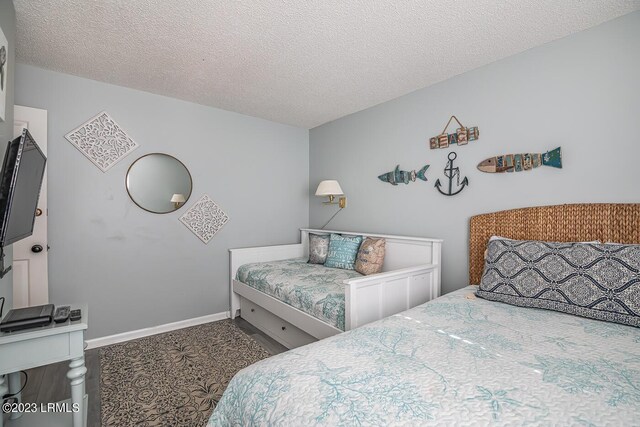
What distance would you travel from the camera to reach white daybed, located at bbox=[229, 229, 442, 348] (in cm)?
189

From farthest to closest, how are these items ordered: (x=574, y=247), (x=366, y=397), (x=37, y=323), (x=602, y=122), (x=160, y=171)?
(x=160, y=171), (x=602, y=122), (x=574, y=247), (x=37, y=323), (x=366, y=397)

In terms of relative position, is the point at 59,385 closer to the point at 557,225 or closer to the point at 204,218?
the point at 204,218

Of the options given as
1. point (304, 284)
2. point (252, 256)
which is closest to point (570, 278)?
point (304, 284)

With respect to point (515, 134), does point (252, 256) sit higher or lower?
lower

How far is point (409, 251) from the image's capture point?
2652 millimetres

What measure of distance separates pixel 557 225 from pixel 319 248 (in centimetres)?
210

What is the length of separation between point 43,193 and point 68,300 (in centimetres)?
92

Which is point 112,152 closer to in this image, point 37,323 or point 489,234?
point 37,323

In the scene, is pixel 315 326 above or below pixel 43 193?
below

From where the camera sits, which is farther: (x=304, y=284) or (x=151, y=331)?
(x=151, y=331)

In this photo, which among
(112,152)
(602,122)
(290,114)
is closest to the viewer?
(602,122)

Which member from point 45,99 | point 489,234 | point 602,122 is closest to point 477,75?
point 602,122

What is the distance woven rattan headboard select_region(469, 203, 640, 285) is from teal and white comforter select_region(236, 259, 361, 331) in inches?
41.6

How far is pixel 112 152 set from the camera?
8.87 feet
